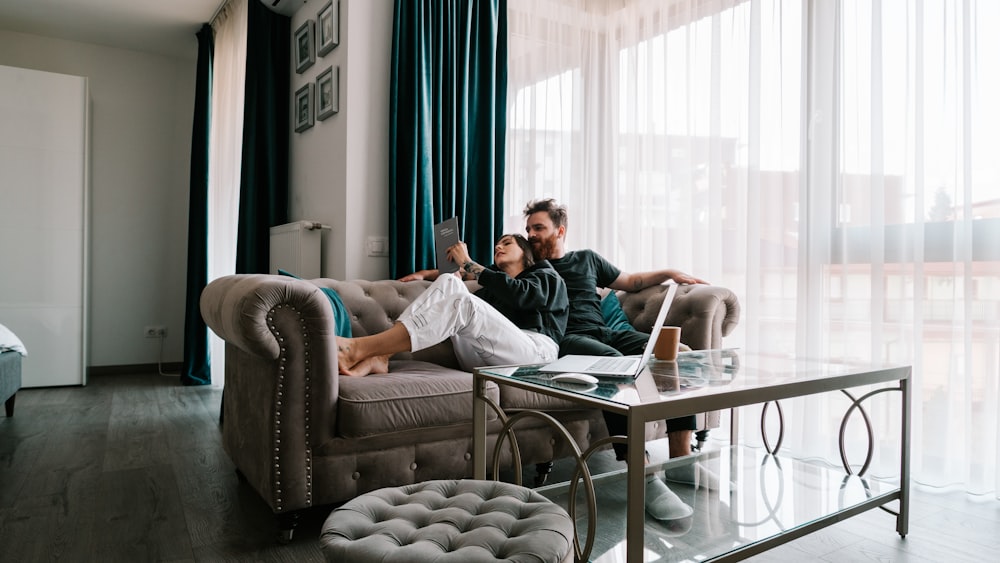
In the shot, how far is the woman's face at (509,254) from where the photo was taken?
9.12ft

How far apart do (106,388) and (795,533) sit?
4.40m

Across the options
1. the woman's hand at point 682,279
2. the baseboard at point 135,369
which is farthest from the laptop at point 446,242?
the baseboard at point 135,369

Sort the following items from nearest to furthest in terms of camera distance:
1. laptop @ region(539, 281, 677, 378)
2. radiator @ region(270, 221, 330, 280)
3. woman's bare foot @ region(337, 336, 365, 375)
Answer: laptop @ region(539, 281, 677, 378)
woman's bare foot @ region(337, 336, 365, 375)
radiator @ region(270, 221, 330, 280)

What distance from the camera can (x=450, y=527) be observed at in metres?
1.02

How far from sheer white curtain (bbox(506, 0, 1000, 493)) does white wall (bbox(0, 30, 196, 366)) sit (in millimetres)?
3193

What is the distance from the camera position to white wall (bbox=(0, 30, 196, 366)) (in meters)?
4.95

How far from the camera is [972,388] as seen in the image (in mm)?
2168

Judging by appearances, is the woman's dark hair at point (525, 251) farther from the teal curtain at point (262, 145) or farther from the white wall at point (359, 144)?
the teal curtain at point (262, 145)

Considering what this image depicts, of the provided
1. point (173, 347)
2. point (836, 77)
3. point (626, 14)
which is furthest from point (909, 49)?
point (173, 347)

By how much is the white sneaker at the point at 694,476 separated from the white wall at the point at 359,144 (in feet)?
6.08

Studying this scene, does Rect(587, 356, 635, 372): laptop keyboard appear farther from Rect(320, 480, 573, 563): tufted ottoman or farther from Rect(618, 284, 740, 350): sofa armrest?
Rect(618, 284, 740, 350): sofa armrest

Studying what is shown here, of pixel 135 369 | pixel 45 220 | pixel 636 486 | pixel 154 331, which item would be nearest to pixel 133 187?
pixel 45 220

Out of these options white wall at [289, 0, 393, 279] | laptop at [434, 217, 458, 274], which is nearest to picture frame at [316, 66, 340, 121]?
white wall at [289, 0, 393, 279]

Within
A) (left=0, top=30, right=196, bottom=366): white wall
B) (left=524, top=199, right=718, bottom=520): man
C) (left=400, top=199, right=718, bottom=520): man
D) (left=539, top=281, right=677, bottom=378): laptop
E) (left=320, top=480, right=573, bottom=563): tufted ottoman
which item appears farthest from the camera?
(left=0, top=30, right=196, bottom=366): white wall
